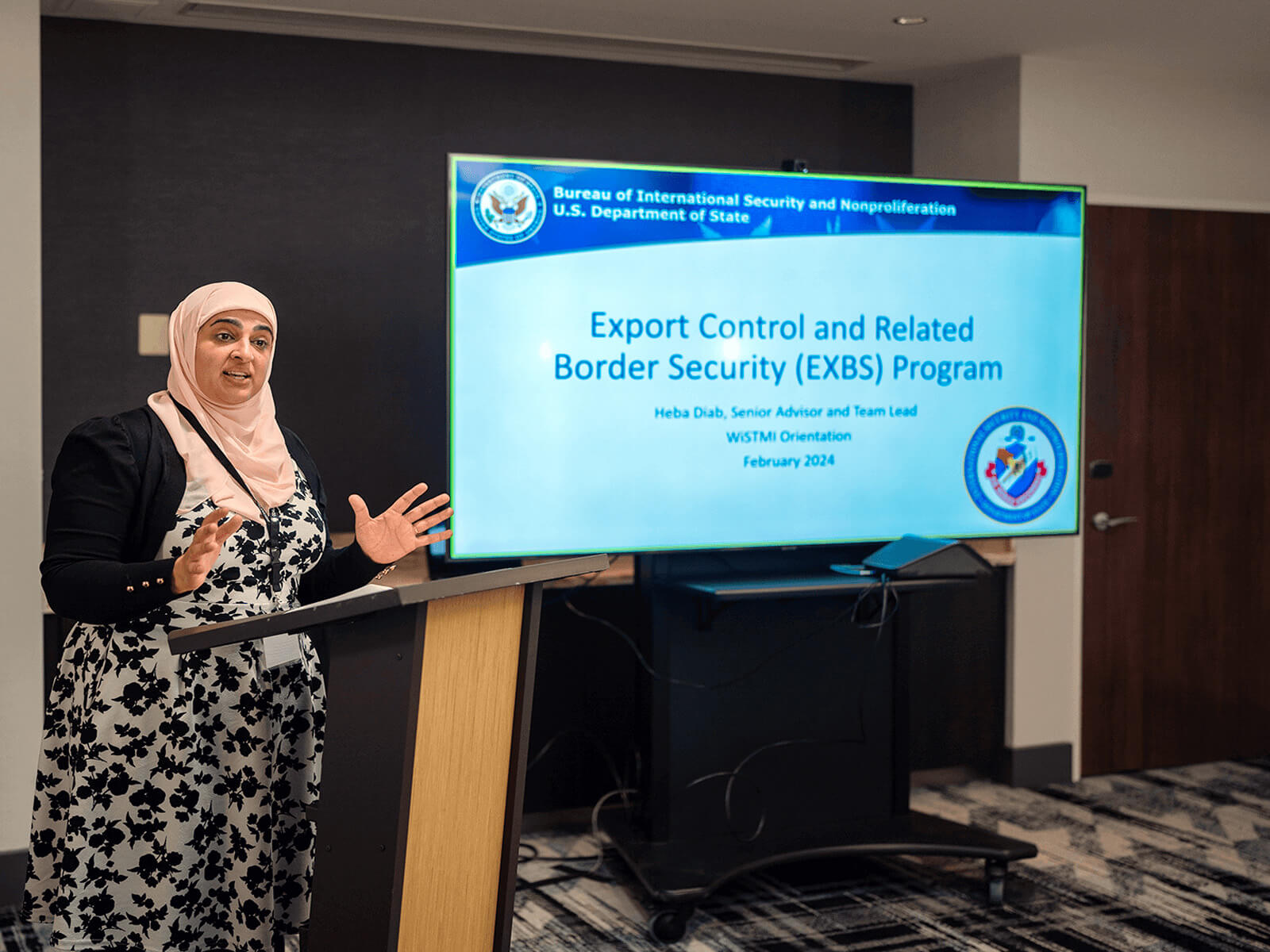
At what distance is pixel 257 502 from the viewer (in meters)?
2.09

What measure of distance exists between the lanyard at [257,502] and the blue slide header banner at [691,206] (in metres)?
0.91

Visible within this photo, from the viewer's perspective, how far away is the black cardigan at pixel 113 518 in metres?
1.82

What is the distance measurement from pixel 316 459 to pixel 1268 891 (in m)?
2.77

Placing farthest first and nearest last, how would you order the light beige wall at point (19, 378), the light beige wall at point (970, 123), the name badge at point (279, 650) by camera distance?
1. the light beige wall at point (970, 123)
2. the light beige wall at point (19, 378)
3. the name badge at point (279, 650)

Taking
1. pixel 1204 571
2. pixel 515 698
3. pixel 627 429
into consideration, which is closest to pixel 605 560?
pixel 515 698

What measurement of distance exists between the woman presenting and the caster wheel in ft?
3.45

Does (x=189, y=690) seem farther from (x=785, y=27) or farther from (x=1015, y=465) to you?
(x=785, y=27)

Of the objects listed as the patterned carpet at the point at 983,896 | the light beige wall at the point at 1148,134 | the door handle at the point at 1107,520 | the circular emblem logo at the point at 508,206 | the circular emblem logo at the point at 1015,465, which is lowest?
the patterned carpet at the point at 983,896

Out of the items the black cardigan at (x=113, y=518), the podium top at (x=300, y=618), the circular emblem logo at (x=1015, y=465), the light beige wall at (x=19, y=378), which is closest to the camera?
the podium top at (x=300, y=618)

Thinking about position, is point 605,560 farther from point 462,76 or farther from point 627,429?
point 462,76

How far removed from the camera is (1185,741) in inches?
173

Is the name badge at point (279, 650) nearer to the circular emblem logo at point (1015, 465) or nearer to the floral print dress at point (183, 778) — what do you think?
the floral print dress at point (183, 778)

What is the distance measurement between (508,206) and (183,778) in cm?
145

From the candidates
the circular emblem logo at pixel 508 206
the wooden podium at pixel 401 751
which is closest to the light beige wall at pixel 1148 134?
the circular emblem logo at pixel 508 206
